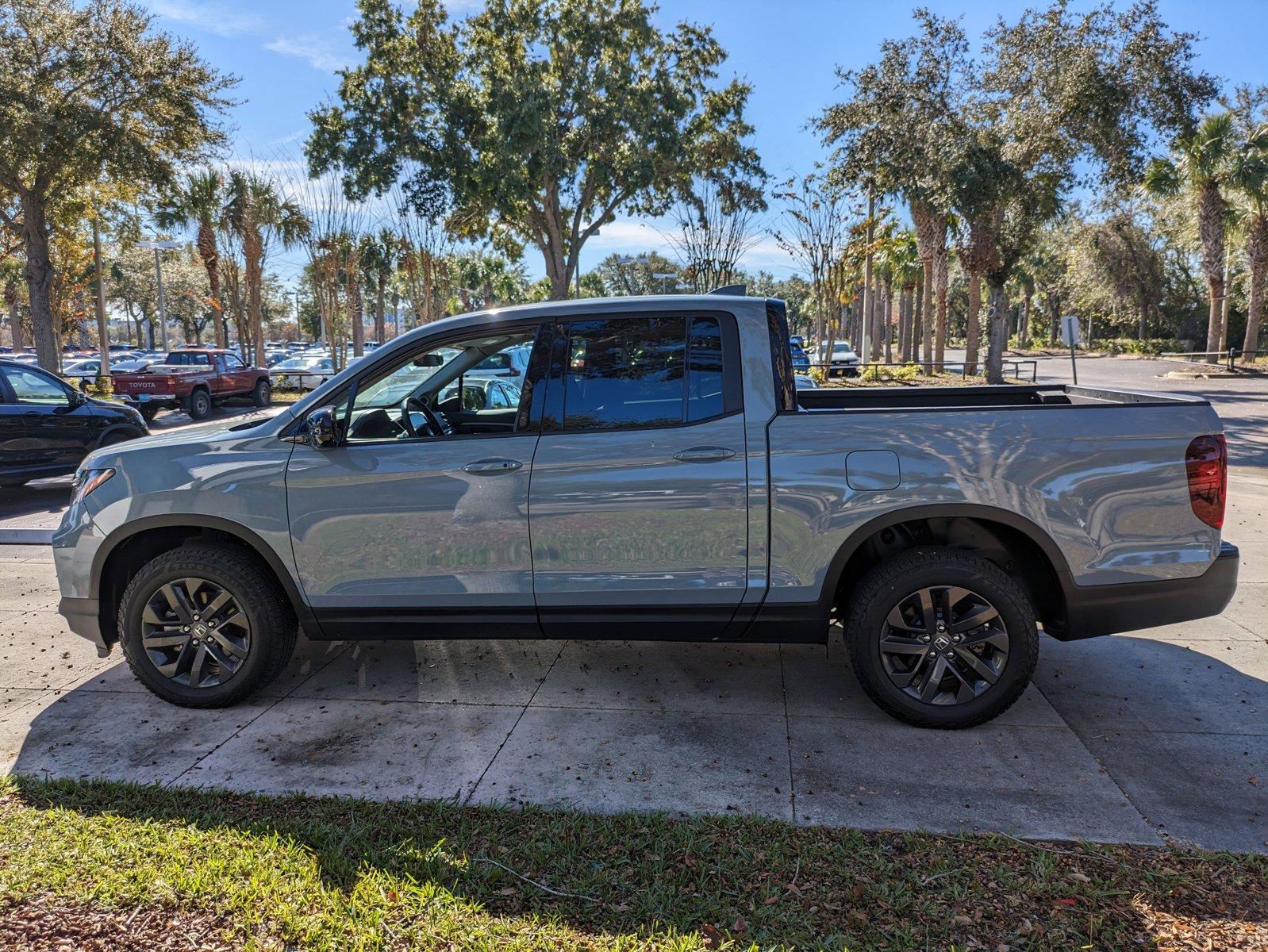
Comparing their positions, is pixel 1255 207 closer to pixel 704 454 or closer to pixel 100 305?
pixel 704 454

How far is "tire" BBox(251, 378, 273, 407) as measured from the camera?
2414cm

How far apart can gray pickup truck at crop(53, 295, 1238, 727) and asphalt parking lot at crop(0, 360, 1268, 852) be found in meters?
0.34

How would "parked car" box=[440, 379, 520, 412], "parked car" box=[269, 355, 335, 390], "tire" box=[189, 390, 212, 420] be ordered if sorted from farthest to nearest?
"parked car" box=[269, 355, 335, 390], "tire" box=[189, 390, 212, 420], "parked car" box=[440, 379, 520, 412]

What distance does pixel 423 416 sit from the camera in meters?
4.43

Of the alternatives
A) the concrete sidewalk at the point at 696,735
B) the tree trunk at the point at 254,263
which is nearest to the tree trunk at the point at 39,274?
the tree trunk at the point at 254,263

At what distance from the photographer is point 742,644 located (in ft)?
16.9

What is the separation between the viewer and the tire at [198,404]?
2134cm

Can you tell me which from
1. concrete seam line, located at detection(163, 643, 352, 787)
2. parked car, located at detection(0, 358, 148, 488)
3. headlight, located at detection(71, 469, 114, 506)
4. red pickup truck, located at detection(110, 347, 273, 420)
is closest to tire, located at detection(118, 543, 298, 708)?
concrete seam line, located at detection(163, 643, 352, 787)

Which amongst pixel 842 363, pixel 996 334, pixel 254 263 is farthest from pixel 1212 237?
pixel 254 263

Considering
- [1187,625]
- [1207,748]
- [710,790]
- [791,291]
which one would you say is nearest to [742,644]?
[710,790]

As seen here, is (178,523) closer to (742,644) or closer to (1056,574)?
(742,644)

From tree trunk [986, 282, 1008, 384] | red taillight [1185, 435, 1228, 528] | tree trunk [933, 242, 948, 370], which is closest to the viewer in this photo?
red taillight [1185, 435, 1228, 528]

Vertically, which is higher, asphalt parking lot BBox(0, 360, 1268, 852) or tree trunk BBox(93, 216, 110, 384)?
tree trunk BBox(93, 216, 110, 384)

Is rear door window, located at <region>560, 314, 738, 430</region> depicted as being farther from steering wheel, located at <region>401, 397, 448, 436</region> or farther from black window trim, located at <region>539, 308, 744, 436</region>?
steering wheel, located at <region>401, 397, 448, 436</region>
